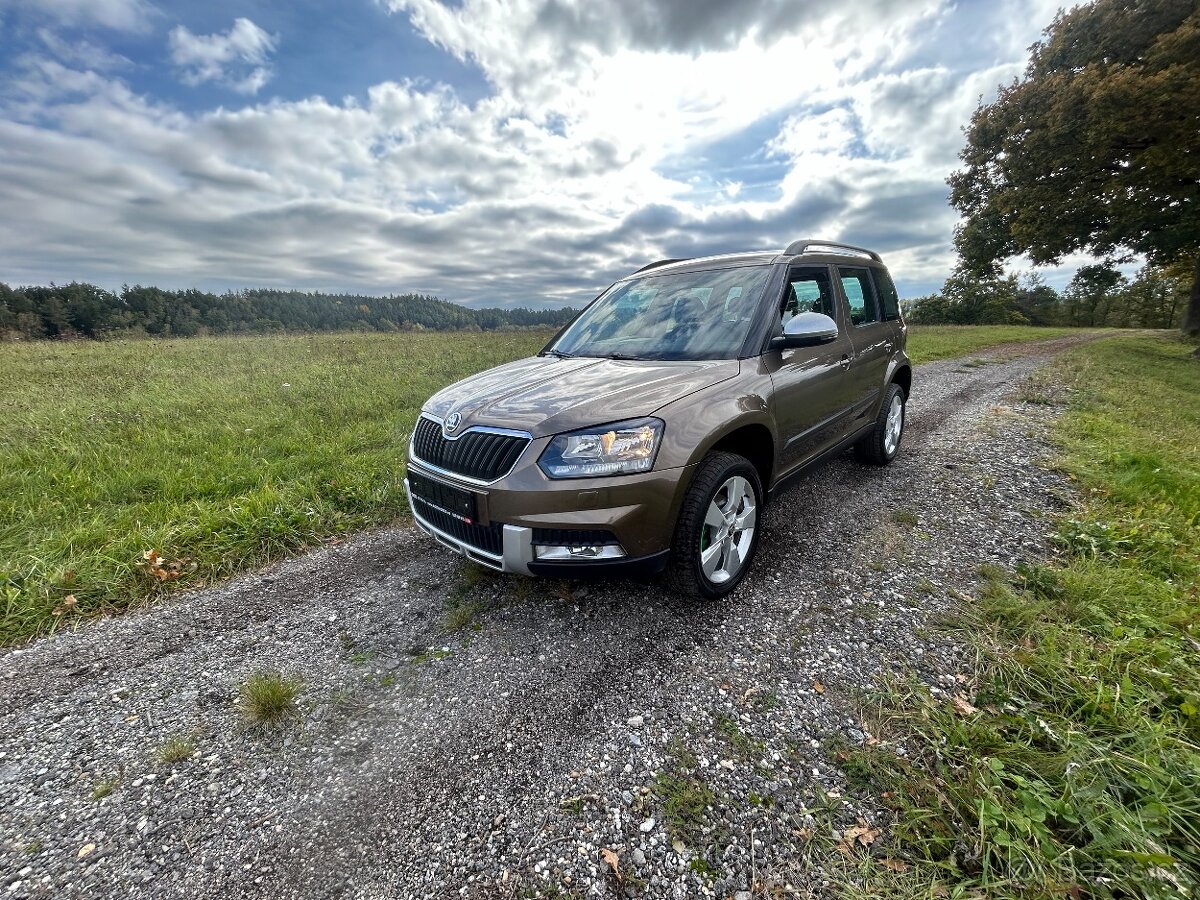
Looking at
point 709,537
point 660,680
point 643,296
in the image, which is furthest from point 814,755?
point 643,296

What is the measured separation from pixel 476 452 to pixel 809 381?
7.56 feet

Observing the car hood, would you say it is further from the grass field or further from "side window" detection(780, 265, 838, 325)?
the grass field

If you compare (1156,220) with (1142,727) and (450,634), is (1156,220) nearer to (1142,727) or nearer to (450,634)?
(1142,727)

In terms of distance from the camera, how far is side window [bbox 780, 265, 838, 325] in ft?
11.0

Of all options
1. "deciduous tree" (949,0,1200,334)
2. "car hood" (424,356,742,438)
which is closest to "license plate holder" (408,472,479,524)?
"car hood" (424,356,742,438)

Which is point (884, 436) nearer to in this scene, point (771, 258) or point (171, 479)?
point (771, 258)

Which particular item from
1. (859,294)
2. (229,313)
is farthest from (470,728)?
(229,313)

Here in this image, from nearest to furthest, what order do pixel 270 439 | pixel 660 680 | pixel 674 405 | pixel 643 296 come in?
1. pixel 660 680
2. pixel 674 405
3. pixel 643 296
4. pixel 270 439

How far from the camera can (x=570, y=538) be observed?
2350mm

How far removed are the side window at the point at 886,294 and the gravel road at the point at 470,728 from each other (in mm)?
2445

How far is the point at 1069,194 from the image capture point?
14.5m

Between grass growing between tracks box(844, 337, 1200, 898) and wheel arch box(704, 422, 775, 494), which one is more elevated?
wheel arch box(704, 422, 775, 494)

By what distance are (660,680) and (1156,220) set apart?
21.5m

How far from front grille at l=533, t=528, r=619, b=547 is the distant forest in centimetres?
3032
